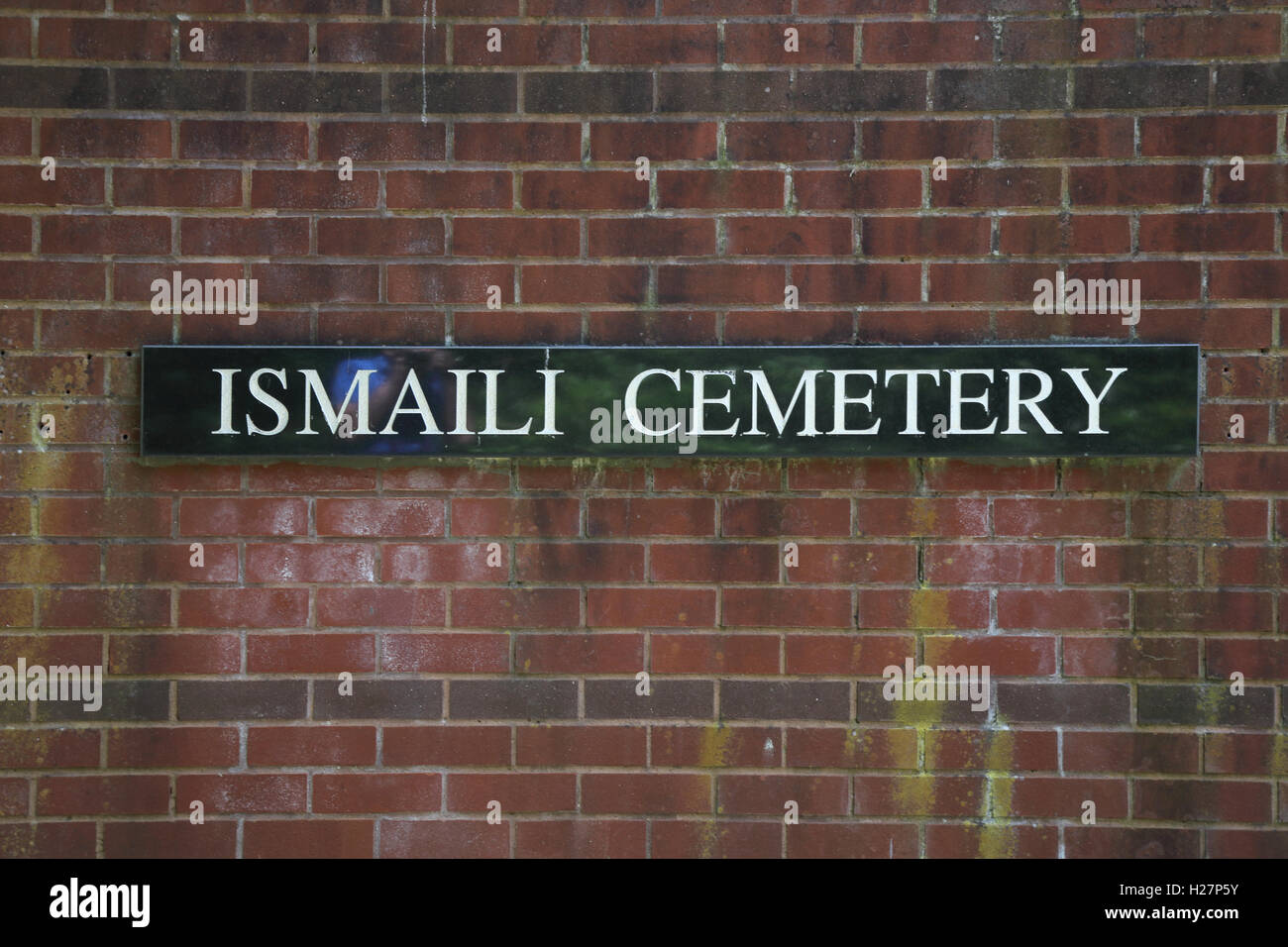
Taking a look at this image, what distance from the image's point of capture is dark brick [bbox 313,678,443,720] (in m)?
2.60

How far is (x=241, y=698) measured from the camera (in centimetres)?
260

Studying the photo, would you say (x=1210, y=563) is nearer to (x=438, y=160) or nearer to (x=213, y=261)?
(x=438, y=160)

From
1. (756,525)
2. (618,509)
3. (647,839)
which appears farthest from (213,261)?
(647,839)

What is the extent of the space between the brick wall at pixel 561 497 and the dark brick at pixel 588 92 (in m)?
0.01

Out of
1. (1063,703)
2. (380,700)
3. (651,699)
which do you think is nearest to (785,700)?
(651,699)

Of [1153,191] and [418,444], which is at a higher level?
[1153,191]

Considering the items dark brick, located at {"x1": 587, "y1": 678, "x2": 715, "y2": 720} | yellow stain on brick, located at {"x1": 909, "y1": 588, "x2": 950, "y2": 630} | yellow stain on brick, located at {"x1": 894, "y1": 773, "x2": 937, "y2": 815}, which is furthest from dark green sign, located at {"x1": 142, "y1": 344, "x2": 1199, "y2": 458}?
yellow stain on brick, located at {"x1": 894, "y1": 773, "x2": 937, "y2": 815}

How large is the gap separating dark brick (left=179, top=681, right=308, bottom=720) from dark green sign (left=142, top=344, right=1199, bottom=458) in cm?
63

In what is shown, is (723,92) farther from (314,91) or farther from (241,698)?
(241,698)

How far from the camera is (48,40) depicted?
8.51 ft

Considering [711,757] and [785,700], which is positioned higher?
[785,700]

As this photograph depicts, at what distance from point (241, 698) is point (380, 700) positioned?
0.38 m

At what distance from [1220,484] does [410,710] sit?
2.27 m

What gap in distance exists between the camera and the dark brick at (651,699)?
260 cm
